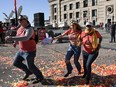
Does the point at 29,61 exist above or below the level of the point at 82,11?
below

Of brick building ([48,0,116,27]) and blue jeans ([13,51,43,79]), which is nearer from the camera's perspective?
blue jeans ([13,51,43,79])

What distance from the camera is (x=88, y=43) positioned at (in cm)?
902

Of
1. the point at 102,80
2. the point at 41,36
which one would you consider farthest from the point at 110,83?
the point at 41,36


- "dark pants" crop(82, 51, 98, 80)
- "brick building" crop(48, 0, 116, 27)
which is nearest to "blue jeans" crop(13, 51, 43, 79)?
"dark pants" crop(82, 51, 98, 80)

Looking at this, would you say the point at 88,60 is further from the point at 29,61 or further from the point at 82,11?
the point at 82,11

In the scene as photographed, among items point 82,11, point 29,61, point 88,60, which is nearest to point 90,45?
point 88,60

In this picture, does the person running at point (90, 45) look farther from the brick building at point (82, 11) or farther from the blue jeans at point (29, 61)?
the brick building at point (82, 11)

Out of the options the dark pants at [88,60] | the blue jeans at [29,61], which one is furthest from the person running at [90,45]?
the blue jeans at [29,61]

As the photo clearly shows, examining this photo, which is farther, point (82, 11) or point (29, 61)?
point (82, 11)

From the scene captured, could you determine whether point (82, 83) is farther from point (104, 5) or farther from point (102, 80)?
point (104, 5)

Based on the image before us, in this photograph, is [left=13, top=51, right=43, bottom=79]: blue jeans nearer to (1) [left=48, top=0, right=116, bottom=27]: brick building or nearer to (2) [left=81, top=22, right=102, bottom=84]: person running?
(2) [left=81, top=22, right=102, bottom=84]: person running

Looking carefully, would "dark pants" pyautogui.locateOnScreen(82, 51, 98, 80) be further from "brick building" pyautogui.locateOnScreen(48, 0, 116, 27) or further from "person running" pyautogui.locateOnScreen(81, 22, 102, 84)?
"brick building" pyautogui.locateOnScreen(48, 0, 116, 27)

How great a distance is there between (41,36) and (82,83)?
2030cm

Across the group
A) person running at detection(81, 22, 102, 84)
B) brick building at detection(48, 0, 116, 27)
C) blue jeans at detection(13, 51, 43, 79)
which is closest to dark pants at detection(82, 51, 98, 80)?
person running at detection(81, 22, 102, 84)
